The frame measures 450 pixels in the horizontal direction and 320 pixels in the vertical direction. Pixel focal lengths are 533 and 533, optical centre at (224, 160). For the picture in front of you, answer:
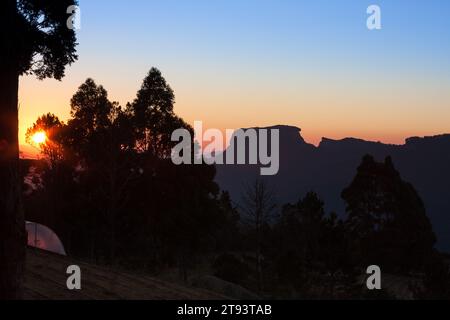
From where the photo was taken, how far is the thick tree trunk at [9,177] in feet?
28.7

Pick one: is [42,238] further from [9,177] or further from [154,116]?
[9,177]

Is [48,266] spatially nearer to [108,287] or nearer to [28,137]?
[108,287]

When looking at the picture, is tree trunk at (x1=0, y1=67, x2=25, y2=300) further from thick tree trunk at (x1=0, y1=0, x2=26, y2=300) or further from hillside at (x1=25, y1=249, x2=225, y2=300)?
hillside at (x1=25, y1=249, x2=225, y2=300)

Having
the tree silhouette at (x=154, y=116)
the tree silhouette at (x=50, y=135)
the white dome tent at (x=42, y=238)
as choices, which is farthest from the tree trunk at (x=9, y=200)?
the tree silhouette at (x=50, y=135)

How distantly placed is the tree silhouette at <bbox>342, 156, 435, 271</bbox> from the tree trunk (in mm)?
41231

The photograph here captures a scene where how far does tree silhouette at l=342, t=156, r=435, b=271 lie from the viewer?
4872cm

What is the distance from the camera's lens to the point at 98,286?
1242 centimetres

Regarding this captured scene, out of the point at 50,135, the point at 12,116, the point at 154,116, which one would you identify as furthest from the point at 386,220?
the point at 12,116

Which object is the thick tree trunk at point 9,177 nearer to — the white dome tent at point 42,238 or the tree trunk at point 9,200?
the tree trunk at point 9,200

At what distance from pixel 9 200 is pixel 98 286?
14.4 ft

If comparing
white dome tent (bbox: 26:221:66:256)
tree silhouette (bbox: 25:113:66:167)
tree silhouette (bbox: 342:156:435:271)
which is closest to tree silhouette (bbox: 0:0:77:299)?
white dome tent (bbox: 26:221:66:256)

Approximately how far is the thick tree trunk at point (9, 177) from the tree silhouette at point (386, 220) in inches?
1624
